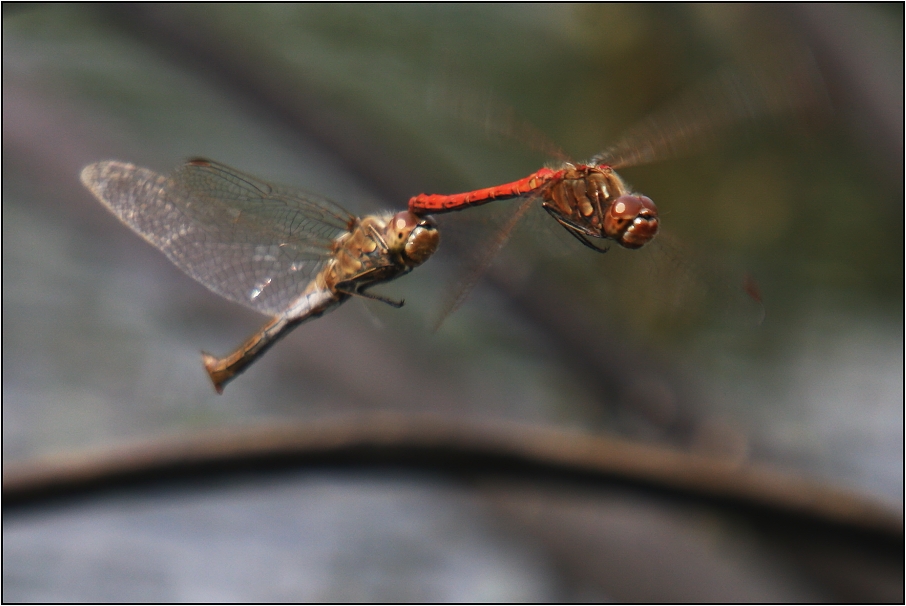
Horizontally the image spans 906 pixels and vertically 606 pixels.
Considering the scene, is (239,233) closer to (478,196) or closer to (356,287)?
(356,287)

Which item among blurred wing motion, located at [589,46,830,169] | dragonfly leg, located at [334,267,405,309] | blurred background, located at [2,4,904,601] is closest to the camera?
blurred wing motion, located at [589,46,830,169]

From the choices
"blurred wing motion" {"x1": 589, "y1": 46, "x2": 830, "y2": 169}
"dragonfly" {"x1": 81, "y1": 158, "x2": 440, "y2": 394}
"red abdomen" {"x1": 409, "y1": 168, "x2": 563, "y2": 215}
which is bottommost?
"dragonfly" {"x1": 81, "y1": 158, "x2": 440, "y2": 394}

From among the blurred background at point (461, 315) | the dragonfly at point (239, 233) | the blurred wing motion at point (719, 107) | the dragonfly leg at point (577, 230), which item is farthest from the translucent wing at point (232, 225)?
the blurred wing motion at point (719, 107)

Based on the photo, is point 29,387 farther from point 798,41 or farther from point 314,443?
point 798,41

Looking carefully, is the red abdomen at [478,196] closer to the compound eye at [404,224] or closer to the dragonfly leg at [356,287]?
the compound eye at [404,224]

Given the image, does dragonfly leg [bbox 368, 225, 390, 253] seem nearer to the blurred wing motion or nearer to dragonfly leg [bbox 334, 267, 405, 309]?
dragonfly leg [bbox 334, 267, 405, 309]

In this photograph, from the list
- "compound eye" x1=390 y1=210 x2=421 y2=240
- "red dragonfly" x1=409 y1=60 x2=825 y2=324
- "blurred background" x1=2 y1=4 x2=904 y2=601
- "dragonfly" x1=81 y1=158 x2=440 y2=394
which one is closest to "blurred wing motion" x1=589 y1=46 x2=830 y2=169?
"red dragonfly" x1=409 y1=60 x2=825 y2=324
